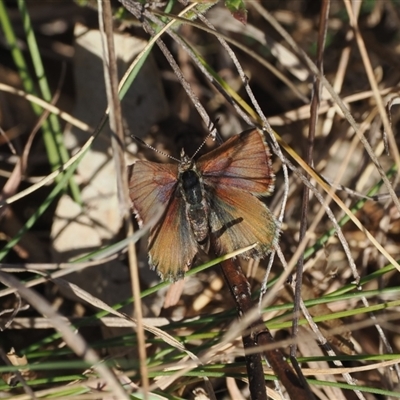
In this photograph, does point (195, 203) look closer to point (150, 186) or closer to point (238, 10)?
point (150, 186)

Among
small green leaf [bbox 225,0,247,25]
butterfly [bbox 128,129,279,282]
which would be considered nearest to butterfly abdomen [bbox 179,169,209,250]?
butterfly [bbox 128,129,279,282]

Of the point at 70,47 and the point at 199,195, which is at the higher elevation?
the point at 70,47

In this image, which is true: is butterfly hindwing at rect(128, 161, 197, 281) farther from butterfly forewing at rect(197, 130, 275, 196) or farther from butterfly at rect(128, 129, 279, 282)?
butterfly forewing at rect(197, 130, 275, 196)

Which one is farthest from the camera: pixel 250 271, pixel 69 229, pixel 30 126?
pixel 30 126

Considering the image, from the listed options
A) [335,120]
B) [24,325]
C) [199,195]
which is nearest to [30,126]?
[24,325]

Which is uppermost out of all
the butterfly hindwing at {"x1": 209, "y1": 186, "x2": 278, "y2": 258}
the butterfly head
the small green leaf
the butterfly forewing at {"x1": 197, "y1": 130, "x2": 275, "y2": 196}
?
the small green leaf

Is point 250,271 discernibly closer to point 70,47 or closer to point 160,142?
point 160,142

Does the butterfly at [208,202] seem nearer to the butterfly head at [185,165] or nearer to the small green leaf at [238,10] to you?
the butterfly head at [185,165]
